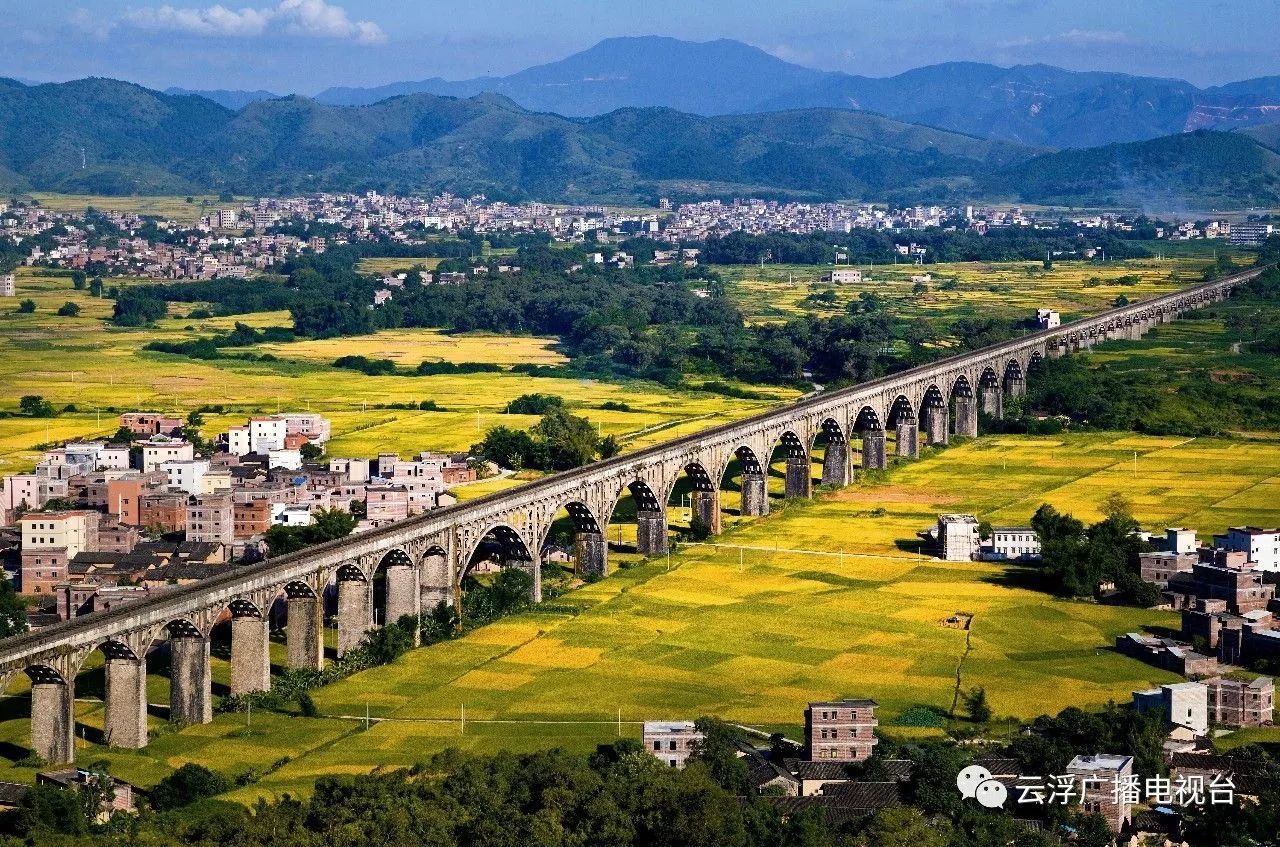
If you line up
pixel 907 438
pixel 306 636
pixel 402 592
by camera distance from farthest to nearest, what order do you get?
pixel 907 438 → pixel 402 592 → pixel 306 636

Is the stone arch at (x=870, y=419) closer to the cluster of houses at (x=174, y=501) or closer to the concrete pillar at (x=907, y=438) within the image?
the concrete pillar at (x=907, y=438)

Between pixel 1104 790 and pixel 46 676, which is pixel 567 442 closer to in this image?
pixel 46 676

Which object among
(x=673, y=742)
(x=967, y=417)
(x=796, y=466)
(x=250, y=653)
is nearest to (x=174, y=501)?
(x=796, y=466)

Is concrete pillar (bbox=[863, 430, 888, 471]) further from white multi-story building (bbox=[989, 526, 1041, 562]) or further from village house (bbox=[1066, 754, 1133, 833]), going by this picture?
village house (bbox=[1066, 754, 1133, 833])

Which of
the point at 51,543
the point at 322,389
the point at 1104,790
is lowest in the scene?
the point at 1104,790

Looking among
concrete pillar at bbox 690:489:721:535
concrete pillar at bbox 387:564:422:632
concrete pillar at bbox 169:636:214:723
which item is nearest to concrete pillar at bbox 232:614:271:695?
concrete pillar at bbox 169:636:214:723

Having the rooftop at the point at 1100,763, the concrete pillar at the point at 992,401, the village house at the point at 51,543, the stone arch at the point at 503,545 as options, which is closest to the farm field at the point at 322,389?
the concrete pillar at the point at 992,401

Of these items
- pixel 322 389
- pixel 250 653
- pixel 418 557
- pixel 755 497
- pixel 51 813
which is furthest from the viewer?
pixel 322 389

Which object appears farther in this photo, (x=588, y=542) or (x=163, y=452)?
(x=163, y=452)
